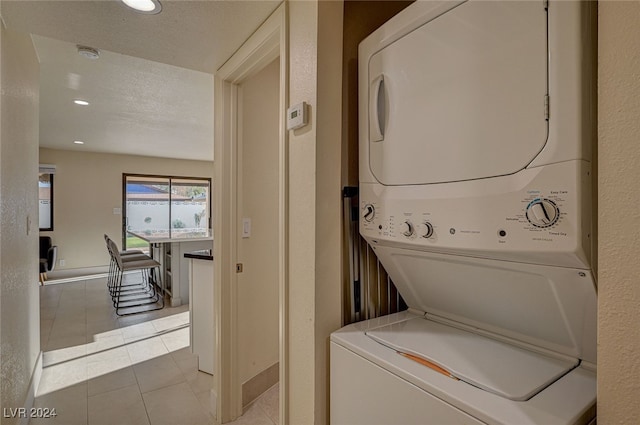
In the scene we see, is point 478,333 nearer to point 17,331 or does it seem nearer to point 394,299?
point 394,299

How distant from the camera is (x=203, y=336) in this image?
2531 mm

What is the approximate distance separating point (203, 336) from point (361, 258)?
184cm

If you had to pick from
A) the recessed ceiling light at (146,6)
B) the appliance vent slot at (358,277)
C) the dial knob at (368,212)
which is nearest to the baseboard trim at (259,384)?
the appliance vent slot at (358,277)

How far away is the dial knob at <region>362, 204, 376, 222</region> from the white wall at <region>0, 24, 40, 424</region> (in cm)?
156

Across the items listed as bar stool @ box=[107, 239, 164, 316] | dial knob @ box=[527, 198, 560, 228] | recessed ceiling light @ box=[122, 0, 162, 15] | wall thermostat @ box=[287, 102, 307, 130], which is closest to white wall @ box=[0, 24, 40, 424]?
recessed ceiling light @ box=[122, 0, 162, 15]

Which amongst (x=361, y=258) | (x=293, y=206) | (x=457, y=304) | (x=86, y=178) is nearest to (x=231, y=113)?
(x=293, y=206)

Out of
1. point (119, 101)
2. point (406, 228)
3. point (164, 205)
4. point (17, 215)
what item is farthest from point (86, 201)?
point (406, 228)

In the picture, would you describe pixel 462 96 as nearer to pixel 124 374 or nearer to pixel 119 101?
pixel 124 374

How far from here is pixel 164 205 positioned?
7.32 m

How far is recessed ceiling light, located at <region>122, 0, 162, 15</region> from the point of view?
1.32 meters

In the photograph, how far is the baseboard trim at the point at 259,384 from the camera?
6.81 feet

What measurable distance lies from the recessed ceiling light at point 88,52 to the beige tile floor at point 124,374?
7.52 ft

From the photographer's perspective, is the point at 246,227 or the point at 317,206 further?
the point at 246,227

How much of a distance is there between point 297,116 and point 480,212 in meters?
0.72
